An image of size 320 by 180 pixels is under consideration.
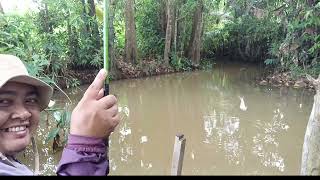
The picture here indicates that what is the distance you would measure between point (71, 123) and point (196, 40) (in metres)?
12.8

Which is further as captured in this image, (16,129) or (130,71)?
(130,71)

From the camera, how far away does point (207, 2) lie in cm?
1324

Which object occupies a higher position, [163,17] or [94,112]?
[163,17]

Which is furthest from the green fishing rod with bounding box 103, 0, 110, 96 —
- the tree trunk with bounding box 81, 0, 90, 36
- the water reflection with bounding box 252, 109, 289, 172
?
the tree trunk with bounding box 81, 0, 90, 36

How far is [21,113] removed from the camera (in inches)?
51.5

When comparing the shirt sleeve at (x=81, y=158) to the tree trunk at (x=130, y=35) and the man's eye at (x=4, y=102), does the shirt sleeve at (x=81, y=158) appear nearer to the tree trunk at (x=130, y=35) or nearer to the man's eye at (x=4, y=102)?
the man's eye at (x=4, y=102)

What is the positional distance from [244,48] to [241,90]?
5414mm

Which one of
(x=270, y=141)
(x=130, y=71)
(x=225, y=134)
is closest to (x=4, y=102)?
(x=270, y=141)

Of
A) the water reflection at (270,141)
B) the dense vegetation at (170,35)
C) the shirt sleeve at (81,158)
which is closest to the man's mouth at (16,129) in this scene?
the shirt sleeve at (81,158)

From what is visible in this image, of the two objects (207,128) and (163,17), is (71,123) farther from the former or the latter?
(163,17)

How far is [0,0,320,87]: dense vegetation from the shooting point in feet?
31.8

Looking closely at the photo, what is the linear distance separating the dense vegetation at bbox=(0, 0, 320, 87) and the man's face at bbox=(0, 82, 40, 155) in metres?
5.86

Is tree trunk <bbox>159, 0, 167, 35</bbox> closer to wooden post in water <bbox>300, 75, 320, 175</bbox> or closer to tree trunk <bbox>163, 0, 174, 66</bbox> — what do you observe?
tree trunk <bbox>163, 0, 174, 66</bbox>

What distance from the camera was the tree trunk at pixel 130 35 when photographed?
1129 centimetres
